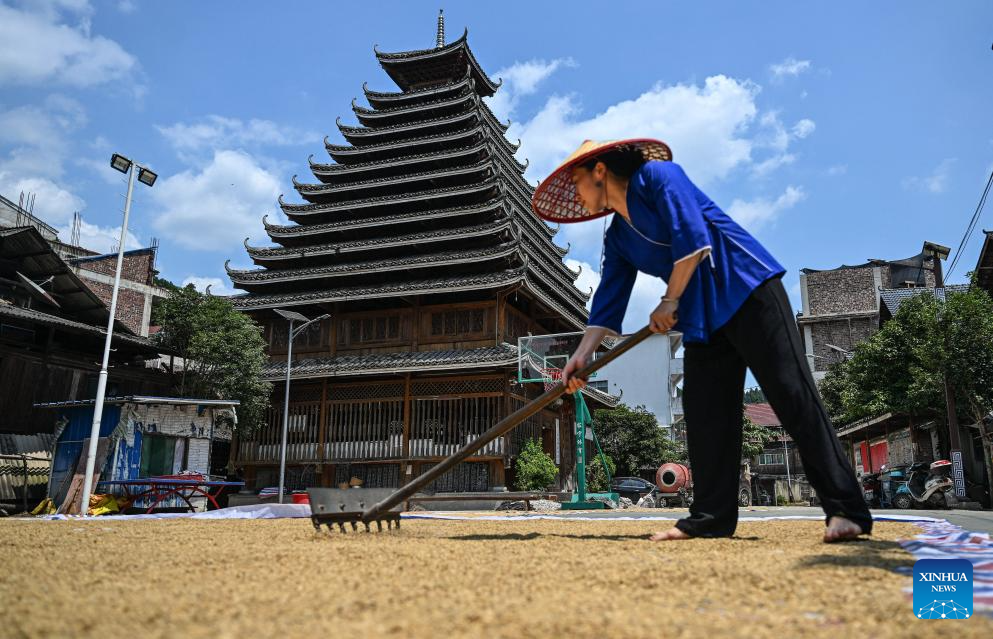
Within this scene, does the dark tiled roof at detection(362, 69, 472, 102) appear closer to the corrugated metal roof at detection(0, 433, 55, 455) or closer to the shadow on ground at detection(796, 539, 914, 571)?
the corrugated metal roof at detection(0, 433, 55, 455)

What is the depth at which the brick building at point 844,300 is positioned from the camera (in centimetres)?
4206

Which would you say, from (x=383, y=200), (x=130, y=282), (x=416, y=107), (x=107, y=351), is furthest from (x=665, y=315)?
(x=130, y=282)

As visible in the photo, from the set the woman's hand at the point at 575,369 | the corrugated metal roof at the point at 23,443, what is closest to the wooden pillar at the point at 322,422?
the corrugated metal roof at the point at 23,443

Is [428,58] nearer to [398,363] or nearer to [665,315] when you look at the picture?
[398,363]

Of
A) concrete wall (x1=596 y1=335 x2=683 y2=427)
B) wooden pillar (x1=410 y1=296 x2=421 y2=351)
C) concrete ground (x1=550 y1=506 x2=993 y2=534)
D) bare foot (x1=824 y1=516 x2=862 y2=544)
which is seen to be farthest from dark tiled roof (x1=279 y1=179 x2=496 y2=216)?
concrete wall (x1=596 y1=335 x2=683 y2=427)

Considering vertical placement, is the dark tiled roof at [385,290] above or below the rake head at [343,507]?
above

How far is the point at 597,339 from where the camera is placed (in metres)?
3.65

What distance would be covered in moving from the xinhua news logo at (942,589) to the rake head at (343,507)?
2834mm

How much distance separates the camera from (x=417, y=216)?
19.6 metres

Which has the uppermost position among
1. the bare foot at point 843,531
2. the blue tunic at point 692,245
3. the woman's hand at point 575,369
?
the blue tunic at point 692,245

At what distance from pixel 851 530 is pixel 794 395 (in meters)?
0.59

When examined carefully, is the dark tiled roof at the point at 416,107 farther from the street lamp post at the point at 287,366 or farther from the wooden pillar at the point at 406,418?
the wooden pillar at the point at 406,418

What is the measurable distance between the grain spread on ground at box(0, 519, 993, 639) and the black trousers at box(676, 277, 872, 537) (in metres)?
0.33

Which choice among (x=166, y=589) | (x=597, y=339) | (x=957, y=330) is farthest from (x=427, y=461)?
(x=166, y=589)
